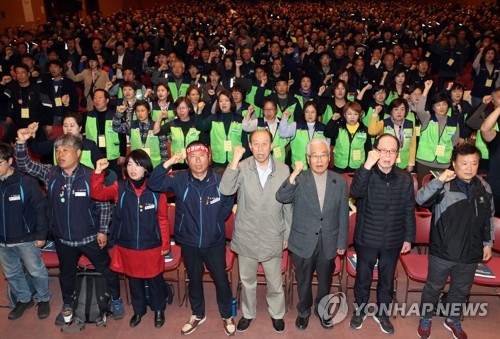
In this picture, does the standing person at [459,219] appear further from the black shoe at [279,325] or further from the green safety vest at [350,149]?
the green safety vest at [350,149]

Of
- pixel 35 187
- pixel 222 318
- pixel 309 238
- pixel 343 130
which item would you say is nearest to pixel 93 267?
pixel 35 187

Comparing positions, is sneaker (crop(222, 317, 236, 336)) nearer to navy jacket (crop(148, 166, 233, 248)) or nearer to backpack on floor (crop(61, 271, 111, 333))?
navy jacket (crop(148, 166, 233, 248))

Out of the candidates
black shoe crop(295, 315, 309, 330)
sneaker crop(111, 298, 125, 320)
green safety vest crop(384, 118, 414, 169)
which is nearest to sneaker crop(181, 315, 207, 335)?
sneaker crop(111, 298, 125, 320)

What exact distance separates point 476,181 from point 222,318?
237 centimetres

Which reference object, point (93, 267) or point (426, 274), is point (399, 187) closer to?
point (426, 274)

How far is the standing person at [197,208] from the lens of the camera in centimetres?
337

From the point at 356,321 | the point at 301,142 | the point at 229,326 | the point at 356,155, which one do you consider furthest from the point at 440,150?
the point at 229,326

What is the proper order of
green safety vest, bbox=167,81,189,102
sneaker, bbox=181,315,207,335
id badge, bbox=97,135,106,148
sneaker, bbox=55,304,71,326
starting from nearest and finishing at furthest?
sneaker, bbox=181,315,207,335, sneaker, bbox=55,304,71,326, id badge, bbox=97,135,106,148, green safety vest, bbox=167,81,189,102

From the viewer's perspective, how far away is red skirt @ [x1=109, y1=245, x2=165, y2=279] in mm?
3561

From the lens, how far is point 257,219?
3.44 m

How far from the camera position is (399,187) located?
11.2 feet

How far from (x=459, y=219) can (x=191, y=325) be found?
2340 mm

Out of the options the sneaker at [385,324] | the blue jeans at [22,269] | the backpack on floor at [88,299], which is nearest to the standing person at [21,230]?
the blue jeans at [22,269]

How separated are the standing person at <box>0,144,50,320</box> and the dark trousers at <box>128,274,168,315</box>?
0.85 meters
